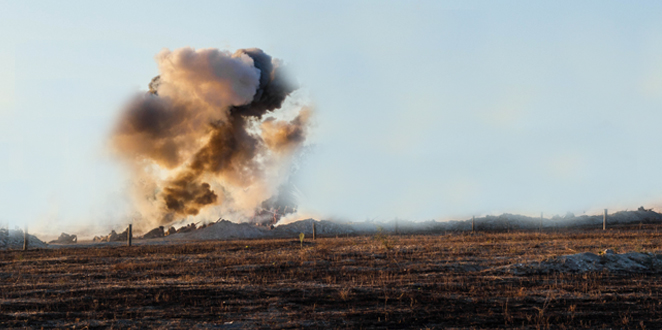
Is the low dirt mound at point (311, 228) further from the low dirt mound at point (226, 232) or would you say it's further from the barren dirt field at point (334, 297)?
the barren dirt field at point (334, 297)

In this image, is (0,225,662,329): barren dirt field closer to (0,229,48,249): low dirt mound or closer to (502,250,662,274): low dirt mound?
(502,250,662,274): low dirt mound

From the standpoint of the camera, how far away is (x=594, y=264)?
1335 centimetres

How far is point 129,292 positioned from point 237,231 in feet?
116

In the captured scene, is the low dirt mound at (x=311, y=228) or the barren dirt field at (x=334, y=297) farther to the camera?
the low dirt mound at (x=311, y=228)

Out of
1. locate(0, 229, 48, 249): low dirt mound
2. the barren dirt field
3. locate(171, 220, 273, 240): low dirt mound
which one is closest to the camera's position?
the barren dirt field

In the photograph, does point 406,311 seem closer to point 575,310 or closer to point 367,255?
point 575,310

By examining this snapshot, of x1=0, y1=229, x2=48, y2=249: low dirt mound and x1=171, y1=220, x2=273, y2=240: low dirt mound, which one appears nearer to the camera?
x1=0, y1=229, x2=48, y2=249: low dirt mound

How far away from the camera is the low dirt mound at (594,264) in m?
12.9

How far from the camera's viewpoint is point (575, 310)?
8438 millimetres

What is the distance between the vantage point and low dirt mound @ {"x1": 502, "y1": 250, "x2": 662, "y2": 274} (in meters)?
12.9

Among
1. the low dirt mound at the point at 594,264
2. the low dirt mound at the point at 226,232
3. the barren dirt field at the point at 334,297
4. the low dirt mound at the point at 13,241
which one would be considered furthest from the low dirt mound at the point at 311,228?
the low dirt mound at the point at 594,264

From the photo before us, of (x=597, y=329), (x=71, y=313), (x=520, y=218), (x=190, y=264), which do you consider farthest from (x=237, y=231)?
(x=597, y=329)

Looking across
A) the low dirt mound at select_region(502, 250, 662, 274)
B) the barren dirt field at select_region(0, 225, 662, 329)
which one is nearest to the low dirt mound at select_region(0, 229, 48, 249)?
the barren dirt field at select_region(0, 225, 662, 329)

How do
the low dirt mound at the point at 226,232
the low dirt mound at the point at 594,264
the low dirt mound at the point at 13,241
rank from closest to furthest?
the low dirt mound at the point at 594,264
the low dirt mound at the point at 13,241
the low dirt mound at the point at 226,232
